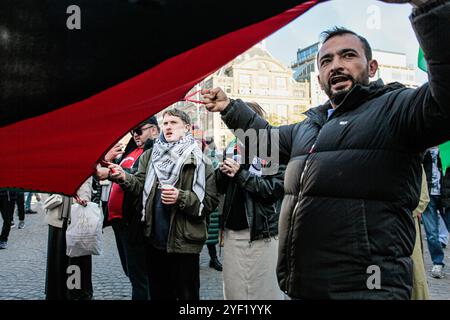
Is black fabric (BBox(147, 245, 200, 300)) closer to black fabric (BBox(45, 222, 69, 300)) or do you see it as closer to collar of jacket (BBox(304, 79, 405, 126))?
black fabric (BBox(45, 222, 69, 300))

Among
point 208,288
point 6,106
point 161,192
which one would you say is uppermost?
point 6,106

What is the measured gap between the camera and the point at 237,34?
1831 mm

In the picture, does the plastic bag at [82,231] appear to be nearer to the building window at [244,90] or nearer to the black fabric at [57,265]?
the black fabric at [57,265]

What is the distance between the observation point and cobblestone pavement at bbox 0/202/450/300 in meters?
4.32

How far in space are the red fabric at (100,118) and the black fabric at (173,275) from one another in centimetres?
128

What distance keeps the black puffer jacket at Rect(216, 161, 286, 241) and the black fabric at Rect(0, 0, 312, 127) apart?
1.55 m

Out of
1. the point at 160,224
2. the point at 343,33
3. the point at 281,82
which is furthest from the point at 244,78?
the point at 343,33

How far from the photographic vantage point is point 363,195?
1.68 m

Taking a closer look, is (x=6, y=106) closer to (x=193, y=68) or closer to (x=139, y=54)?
(x=139, y=54)

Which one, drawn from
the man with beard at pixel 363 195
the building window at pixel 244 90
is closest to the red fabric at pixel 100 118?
the man with beard at pixel 363 195

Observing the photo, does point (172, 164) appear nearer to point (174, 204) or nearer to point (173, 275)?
point (174, 204)

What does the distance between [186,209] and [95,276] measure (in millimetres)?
2666
